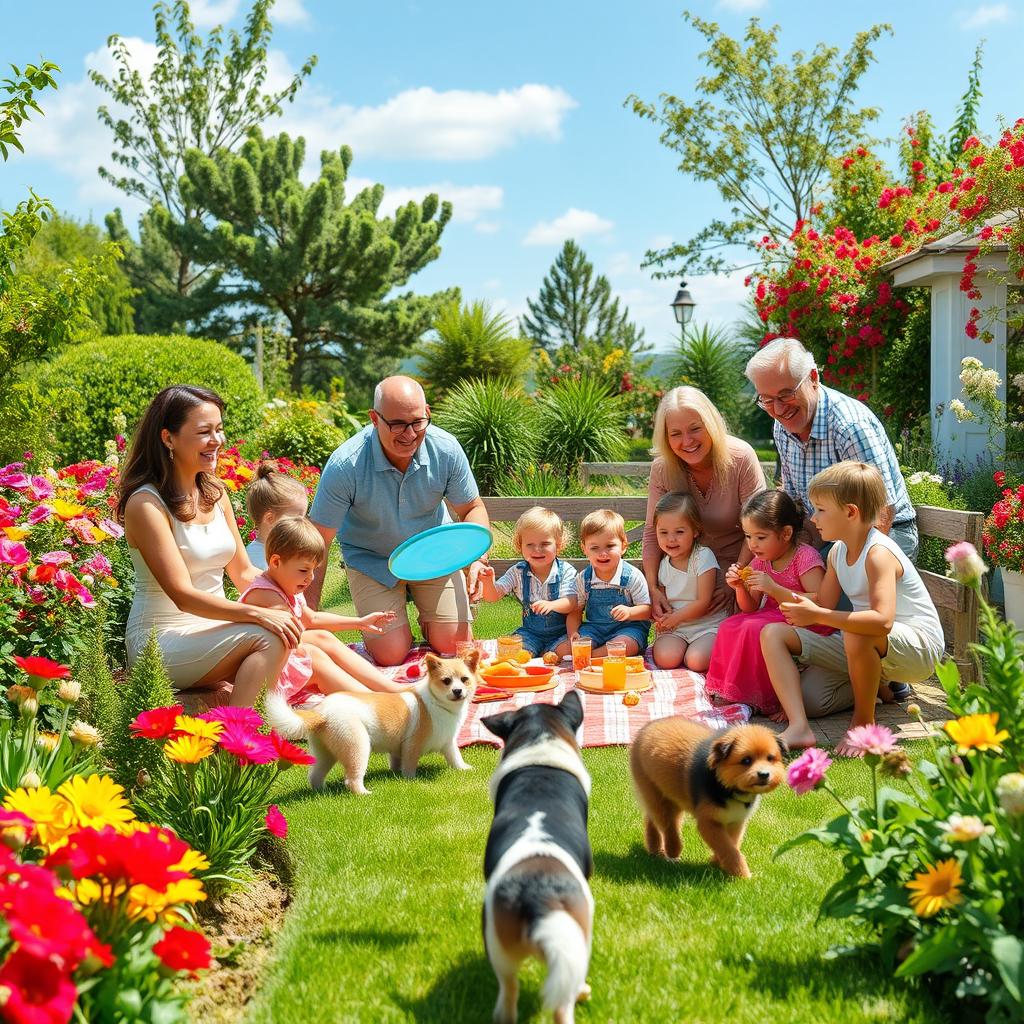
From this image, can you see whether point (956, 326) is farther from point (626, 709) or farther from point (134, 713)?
point (134, 713)

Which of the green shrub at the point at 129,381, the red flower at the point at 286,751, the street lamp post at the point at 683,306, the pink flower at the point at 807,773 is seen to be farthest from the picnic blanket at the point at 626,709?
the street lamp post at the point at 683,306

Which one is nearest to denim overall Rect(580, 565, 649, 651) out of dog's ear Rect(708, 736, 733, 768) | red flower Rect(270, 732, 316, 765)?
dog's ear Rect(708, 736, 733, 768)

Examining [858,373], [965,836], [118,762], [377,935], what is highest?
[858,373]

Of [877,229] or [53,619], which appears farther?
[877,229]

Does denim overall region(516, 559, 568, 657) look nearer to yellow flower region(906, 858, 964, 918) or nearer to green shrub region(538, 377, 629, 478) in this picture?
yellow flower region(906, 858, 964, 918)

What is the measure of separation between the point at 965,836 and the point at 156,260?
42.7 meters

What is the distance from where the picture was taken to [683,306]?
2328cm

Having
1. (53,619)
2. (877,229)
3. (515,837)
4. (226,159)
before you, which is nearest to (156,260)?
(226,159)

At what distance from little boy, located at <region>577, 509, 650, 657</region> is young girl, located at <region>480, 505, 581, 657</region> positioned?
0.13m

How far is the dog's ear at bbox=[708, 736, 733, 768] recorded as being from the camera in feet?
10.0

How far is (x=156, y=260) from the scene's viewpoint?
131 feet

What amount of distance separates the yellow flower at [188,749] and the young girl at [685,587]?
387 cm

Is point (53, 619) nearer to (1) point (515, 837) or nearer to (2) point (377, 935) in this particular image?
(2) point (377, 935)

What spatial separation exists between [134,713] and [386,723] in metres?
1.36
